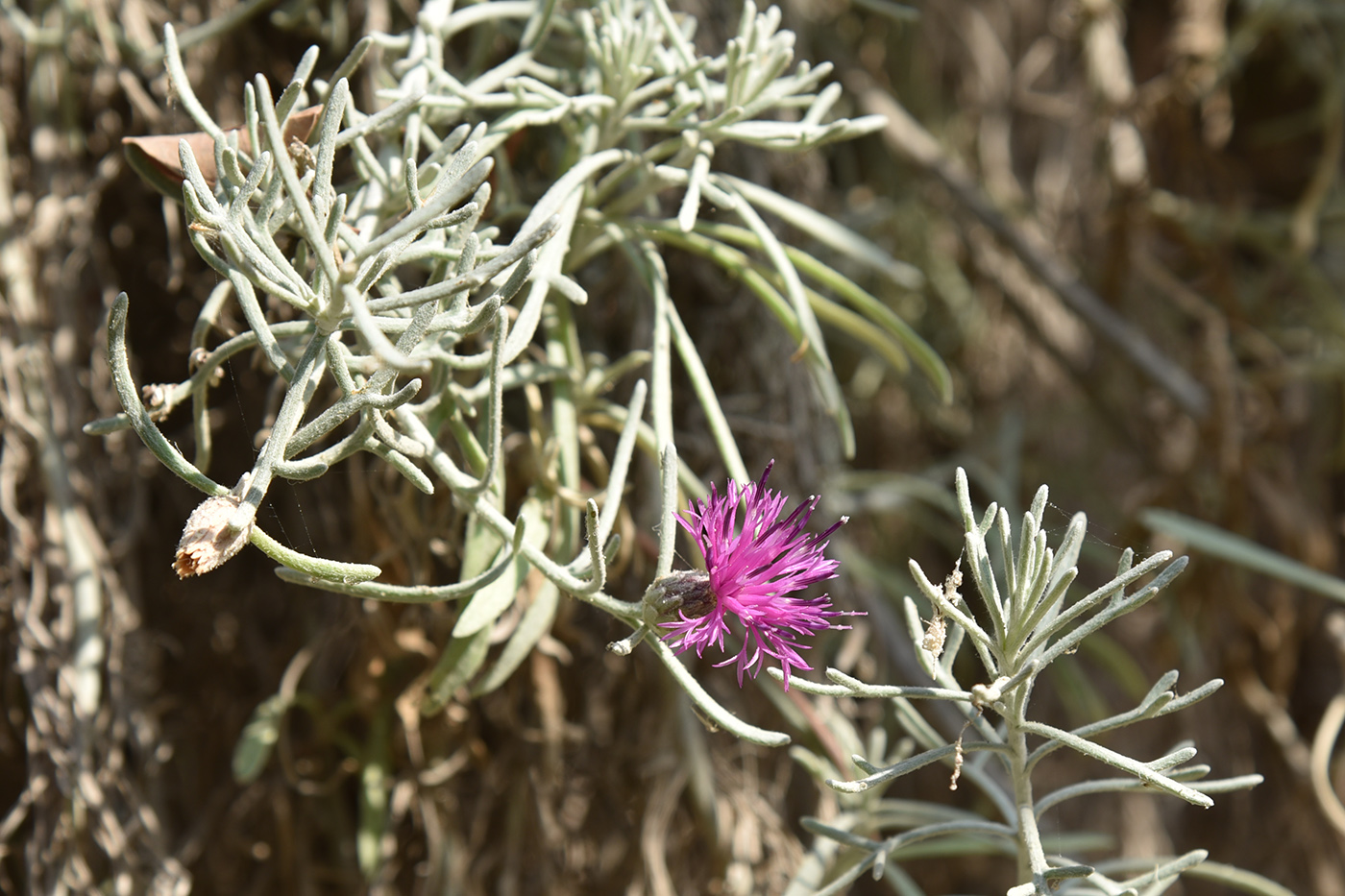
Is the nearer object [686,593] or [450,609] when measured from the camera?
[686,593]

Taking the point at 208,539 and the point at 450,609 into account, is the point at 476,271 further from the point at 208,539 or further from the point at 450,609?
the point at 450,609

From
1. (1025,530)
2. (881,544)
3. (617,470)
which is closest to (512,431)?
(617,470)

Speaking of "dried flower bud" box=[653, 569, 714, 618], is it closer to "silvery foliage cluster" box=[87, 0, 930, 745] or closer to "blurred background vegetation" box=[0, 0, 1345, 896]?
"silvery foliage cluster" box=[87, 0, 930, 745]

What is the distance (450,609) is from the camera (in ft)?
1.84

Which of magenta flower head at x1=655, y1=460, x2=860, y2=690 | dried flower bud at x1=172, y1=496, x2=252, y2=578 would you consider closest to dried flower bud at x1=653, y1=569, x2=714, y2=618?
magenta flower head at x1=655, y1=460, x2=860, y2=690

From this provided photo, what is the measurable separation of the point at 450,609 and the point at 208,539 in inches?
10.5

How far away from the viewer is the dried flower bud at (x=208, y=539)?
0.98 feet

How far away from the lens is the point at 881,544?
1001 mm

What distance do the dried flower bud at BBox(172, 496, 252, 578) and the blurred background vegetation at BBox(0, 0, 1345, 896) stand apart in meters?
0.20

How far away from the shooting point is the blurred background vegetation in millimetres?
593

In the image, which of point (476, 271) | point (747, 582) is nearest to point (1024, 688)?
point (747, 582)

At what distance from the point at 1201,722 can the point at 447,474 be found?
2.81 ft

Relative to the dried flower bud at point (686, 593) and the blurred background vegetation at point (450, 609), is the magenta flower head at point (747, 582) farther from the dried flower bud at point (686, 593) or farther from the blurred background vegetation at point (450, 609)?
the blurred background vegetation at point (450, 609)

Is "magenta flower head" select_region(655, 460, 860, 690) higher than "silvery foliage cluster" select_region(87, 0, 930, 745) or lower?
lower
